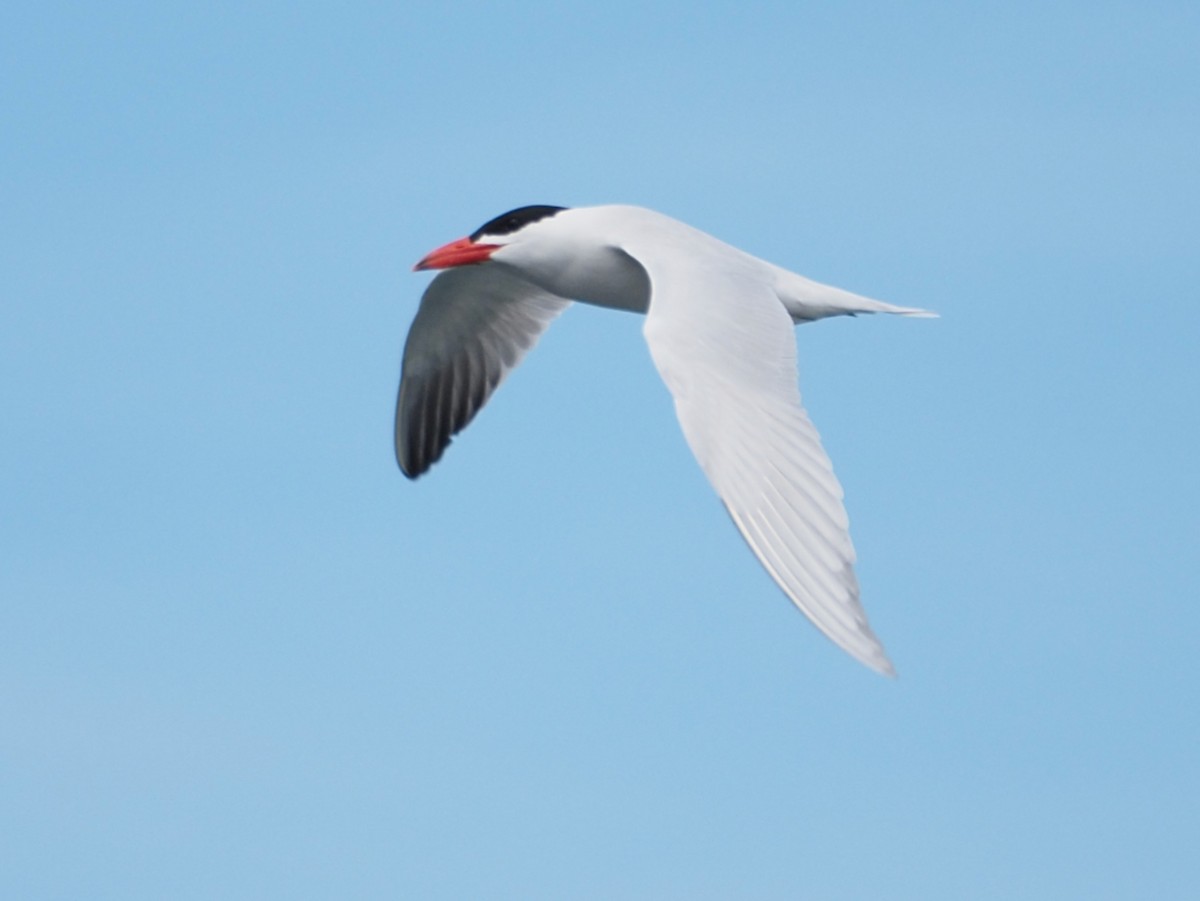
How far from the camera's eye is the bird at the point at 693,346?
22.3ft

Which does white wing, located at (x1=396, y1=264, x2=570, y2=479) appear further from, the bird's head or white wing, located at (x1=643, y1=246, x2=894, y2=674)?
white wing, located at (x1=643, y1=246, x2=894, y2=674)

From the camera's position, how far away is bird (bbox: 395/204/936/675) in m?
6.80

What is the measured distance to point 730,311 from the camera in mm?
8227

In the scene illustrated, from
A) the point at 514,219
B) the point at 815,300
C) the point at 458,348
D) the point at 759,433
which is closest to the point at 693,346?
the point at 759,433

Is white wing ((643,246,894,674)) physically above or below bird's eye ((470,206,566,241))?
below

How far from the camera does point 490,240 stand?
10.3 metres

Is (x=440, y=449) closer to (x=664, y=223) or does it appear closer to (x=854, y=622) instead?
(x=664, y=223)

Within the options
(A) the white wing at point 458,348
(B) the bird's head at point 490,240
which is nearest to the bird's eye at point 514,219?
(B) the bird's head at point 490,240

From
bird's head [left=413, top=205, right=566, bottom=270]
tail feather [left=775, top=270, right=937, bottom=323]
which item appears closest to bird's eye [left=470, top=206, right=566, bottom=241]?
bird's head [left=413, top=205, right=566, bottom=270]

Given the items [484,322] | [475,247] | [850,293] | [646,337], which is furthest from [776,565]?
[484,322]

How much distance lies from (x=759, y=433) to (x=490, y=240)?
11.5 feet

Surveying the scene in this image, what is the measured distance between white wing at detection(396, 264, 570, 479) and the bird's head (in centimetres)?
75

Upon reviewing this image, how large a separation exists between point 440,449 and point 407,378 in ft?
1.82

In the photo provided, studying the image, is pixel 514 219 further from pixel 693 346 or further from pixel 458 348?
pixel 693 346
